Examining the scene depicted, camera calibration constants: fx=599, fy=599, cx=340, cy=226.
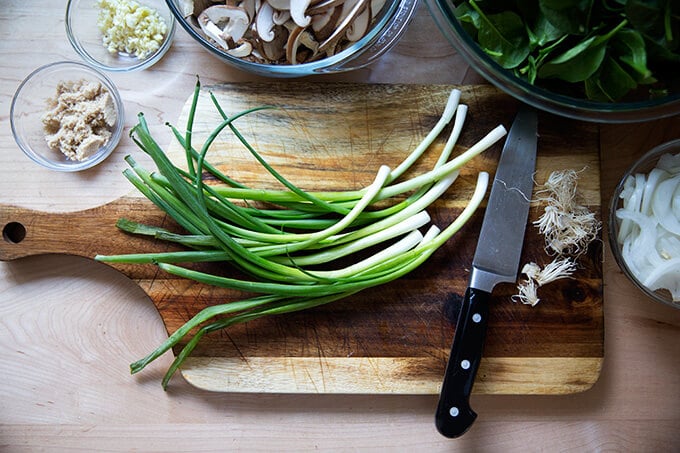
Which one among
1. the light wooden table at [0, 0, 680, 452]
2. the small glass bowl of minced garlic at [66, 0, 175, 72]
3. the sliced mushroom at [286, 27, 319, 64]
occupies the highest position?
the sliced mushroom at [286, 27, 319, 64]

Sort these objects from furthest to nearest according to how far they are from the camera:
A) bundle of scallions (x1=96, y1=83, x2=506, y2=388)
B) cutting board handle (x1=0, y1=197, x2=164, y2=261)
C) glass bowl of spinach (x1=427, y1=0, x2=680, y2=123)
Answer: cutting board handle (x1=0, y1=197, x2=164, y2=261), bundle of scallions (x1=96, y1=83, x2=506, y2=388), glass bowl of spinach (x1=427, y1=0, x2=680, y2=123)

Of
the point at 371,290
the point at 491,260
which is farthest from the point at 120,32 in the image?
the point at 491,260

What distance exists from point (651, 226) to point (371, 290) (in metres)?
0.68

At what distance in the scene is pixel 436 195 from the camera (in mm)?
1451

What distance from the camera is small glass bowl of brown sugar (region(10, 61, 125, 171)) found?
4.98 ft

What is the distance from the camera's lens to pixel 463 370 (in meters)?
1.37

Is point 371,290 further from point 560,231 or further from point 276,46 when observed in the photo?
point 276,46

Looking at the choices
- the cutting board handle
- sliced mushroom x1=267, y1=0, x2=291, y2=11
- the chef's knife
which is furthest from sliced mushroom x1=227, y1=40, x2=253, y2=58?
the chef's knife

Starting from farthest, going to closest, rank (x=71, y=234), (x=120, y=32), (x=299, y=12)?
(x=120, y=32) → (x=71, y=234) → (x=299, y=12)

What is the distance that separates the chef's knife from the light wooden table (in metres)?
0.14

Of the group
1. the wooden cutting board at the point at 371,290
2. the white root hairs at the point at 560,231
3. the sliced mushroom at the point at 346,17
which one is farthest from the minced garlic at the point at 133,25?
the white root hairs at the point at 560,231

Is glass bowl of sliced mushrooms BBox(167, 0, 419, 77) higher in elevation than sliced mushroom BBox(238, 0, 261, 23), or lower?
lower

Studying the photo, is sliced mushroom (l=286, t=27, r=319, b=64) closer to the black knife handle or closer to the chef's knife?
the chef's knife

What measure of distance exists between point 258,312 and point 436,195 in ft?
1.66
